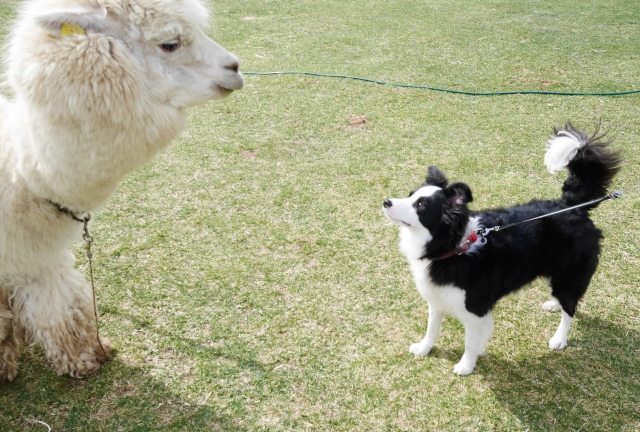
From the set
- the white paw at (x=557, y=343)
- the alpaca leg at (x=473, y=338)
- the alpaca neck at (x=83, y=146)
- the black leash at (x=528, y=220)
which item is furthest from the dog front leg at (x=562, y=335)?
the alpaca neck at (x=83, y=146)

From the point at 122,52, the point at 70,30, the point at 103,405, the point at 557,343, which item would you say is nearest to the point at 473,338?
the point at 557,343

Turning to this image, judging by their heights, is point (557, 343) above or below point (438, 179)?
below

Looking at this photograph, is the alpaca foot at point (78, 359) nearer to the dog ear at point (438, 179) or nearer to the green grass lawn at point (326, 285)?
the green grass lawn at point (326, 285)

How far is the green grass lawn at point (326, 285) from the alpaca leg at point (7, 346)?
87mm

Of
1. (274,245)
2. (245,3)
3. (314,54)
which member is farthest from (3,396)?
(245,3)

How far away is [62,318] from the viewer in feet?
8.51

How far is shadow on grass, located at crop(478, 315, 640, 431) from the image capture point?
8.48ft

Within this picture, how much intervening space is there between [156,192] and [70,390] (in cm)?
206

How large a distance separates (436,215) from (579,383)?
1.32m

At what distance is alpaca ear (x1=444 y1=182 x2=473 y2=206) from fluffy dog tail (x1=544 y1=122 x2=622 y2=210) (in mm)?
672

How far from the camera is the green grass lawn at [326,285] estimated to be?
104 inches

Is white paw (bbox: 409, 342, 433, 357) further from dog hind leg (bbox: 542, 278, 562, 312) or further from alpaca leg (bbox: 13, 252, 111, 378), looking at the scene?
alpaca leg (bbox: 13, 252, 111, 378)

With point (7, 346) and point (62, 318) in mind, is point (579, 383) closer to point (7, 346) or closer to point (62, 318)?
point (62, 318)

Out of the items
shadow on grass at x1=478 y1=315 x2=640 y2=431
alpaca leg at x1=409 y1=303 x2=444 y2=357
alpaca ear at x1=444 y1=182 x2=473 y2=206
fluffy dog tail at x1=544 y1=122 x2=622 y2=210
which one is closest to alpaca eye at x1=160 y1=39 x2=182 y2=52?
alpaca ear at x1=444 y1=182 x2=473 y2=206
